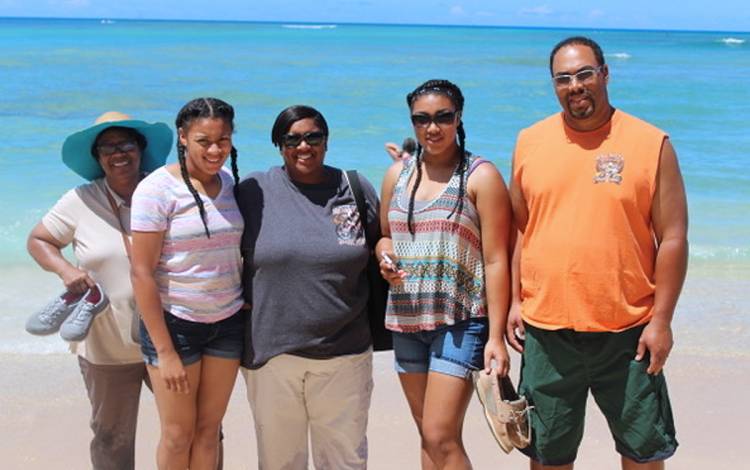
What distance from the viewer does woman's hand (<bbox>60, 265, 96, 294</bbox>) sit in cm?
378

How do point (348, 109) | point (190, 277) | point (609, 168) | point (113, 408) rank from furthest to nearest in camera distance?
1. point (348, 109)
2. point (113, 408)
3. point (190, 277)
4. point (609, 168)

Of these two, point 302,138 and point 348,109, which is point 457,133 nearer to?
point 302,138

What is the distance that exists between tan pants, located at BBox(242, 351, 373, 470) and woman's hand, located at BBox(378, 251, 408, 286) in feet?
1.32

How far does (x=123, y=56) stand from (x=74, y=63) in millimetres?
5998

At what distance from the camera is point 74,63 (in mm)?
38000

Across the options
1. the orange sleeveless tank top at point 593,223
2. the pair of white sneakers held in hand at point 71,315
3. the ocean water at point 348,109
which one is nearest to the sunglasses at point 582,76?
the orange sleeveless tank top at point 593,223

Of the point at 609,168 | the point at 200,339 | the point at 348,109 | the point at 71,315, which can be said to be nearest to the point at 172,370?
the point at 200,339

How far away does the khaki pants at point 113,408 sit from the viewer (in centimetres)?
403

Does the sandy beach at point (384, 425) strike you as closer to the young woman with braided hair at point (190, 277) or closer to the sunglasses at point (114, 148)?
the young woman with braided hair at point (190, 277)

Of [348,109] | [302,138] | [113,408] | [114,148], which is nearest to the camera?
[302,138]

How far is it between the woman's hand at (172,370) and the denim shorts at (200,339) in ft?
0.17

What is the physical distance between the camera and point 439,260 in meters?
3.62

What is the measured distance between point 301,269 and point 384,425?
6.84 feet

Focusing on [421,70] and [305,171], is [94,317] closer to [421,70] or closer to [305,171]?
[305,171]
